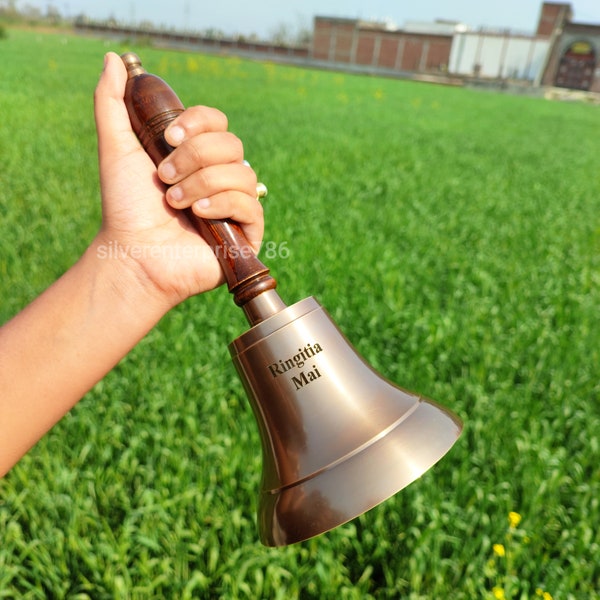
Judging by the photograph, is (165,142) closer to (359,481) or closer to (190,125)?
(190,125)

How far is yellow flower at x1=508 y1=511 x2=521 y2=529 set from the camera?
2529 mm

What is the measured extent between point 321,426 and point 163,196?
811 millimetres

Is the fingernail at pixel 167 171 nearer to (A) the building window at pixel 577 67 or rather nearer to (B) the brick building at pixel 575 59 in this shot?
(B) the brick building at pixel 575 59

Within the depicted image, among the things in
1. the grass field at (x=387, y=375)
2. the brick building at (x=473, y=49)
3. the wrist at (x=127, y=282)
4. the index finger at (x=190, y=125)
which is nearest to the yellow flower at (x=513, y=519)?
the grass field at (x=387, y=375)

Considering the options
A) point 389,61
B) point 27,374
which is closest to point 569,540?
point 27,374

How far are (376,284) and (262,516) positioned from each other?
4209 millimetres

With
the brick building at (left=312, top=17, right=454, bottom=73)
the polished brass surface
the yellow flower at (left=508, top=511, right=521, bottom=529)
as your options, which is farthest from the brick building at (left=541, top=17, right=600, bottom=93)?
the polished brass surface

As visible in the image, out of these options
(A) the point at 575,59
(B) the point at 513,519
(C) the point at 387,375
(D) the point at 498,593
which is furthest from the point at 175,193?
(A) the point at 575,59

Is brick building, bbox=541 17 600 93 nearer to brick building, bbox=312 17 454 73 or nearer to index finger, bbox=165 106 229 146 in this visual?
brick building, bbox=312 17 454 73

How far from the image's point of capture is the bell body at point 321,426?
918mm

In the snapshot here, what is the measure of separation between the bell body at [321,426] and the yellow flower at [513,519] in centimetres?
176

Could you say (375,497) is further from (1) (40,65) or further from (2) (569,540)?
(1) (40,65)

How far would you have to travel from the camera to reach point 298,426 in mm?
1009

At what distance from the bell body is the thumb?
786 mm
